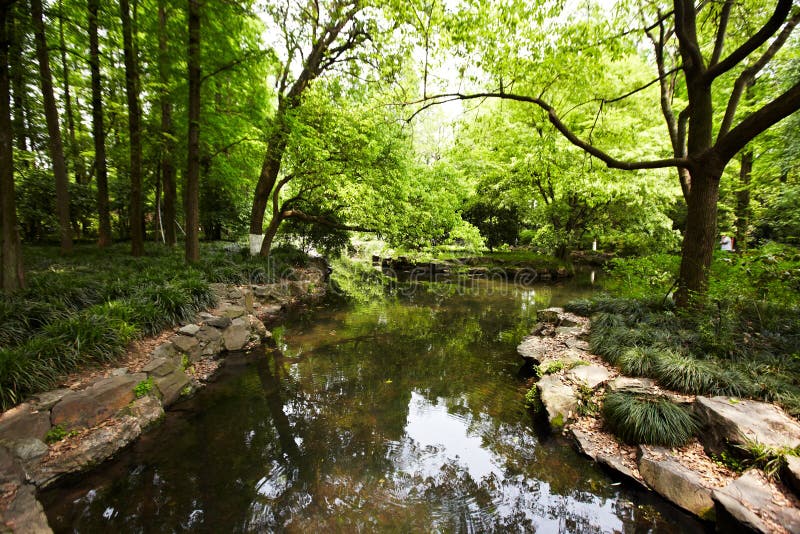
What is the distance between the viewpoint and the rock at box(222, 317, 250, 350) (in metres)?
6.30

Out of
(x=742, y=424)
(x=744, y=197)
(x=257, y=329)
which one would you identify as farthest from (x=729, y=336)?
(x=744, y=197)

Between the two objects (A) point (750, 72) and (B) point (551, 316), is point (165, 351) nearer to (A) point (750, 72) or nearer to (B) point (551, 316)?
(B) point (551, 316)

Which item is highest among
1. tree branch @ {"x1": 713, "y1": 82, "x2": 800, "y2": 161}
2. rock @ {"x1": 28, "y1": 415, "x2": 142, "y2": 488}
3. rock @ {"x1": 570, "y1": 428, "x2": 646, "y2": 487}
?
tree branch @ {"x1": 713, "y1": 82, "x2": 800, "y2": 161}

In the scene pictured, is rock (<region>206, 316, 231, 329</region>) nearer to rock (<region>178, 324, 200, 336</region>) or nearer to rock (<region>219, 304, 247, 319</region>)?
rock (<region>219, 304, 247, 319</region>)

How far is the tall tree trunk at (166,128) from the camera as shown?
7.47 meters

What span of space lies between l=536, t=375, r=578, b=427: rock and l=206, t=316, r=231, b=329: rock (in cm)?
575

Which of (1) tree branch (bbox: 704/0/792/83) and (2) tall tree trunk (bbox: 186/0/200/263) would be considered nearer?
(1) tree branch (bbox: 704/0/792/83)

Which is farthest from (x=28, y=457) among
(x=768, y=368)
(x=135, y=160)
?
(x=135, y=160)

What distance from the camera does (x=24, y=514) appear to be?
241cm

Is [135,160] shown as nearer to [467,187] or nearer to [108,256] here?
[108,256]

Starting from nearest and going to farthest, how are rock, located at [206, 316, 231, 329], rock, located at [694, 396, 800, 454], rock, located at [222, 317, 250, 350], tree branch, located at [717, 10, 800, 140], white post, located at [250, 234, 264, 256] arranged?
1. rock, located at [694, 396, 800, 454]
2. tree branch, located at [717, 10, 800, 140]
3. rock, located at [206, 316, 231, 329]
4. rock, located at [222, 317, 250, 350]
5. white post, located at [250, 234, 264, 256]

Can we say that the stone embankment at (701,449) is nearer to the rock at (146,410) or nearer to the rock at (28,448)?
the rock at (146,410)

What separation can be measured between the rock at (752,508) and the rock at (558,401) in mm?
1582

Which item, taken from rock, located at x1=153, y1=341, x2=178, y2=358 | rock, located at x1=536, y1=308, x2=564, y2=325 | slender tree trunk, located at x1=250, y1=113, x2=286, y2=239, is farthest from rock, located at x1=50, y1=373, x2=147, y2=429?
rock, located at x1=536, y1=308, x2=564, y2=325
